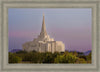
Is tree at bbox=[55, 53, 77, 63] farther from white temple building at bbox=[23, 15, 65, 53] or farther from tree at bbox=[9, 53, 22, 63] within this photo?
tree at bbox=[9, 53, 22, 63]

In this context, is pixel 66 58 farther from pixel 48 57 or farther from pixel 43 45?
pixel 43 45

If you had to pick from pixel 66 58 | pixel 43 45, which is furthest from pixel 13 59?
pixel 66 58

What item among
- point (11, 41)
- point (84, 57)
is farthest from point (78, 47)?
point (11, 41)

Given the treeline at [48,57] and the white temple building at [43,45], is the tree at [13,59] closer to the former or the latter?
the treeline at [48,57]

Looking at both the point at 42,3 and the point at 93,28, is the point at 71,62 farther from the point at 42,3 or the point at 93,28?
the point at 42,3

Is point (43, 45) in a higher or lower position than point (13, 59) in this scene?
higher

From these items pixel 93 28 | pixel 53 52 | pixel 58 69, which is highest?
pixel 93 28

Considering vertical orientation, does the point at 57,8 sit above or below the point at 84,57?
above
